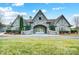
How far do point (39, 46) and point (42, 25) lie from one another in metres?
0.25

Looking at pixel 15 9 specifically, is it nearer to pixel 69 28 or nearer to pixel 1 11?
pixel 1 11

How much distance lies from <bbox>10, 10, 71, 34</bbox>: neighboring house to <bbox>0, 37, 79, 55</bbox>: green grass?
9 cm

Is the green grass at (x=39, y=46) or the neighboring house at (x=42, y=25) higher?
the neighboring house at (x=42, y=25)

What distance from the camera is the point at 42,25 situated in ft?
9.61

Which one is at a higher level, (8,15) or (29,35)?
(8,15)

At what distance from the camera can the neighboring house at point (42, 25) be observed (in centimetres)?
292

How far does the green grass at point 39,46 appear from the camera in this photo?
2844 millimetres

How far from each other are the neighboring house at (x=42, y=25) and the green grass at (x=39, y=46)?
0.09 metres

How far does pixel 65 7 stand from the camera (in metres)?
2.88

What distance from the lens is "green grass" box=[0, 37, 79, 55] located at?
284 centimetres

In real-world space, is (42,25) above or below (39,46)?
above

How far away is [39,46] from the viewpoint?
288 cm
